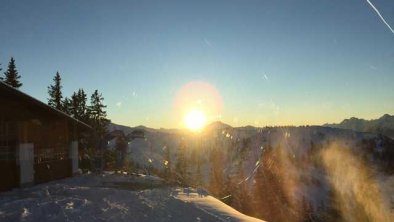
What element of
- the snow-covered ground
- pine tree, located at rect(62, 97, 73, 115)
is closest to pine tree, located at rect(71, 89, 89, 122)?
pine tree, located at rect(62, 97, 73, 115)

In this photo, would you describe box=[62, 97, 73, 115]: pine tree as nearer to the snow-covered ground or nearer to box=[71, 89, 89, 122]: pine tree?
box=[71, 89, 89, 122]: pine tree

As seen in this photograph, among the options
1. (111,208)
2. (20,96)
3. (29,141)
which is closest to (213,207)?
(111,208)

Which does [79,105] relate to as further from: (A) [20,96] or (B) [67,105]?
(A) [20,96]

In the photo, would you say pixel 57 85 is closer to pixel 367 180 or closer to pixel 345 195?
pixel 345 195

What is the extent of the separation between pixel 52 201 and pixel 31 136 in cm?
935

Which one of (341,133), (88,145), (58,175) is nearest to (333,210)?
(341,133)

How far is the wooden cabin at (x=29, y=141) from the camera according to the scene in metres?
20.2

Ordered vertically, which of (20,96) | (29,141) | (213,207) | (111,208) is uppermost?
(20,96)

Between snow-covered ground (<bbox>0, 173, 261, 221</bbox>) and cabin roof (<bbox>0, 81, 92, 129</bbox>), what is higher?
cabin roof (<bbox>0, 81, 92, 129</bbox>)

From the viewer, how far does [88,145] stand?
4509 cm

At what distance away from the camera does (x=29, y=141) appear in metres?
21.8

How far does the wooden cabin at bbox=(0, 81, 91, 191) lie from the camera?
2019 cm

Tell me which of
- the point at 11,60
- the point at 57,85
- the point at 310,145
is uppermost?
the point at 11,60

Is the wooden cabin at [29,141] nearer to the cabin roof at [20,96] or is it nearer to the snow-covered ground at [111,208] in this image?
the cabin roof at [20,96]
